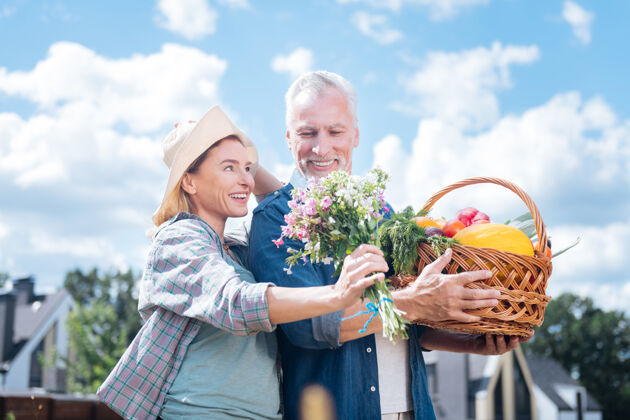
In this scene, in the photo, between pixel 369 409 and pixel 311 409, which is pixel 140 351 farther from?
pixel 369 409

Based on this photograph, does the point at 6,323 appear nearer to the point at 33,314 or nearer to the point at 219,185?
the point at 33,314

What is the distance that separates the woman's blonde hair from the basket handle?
1069 mm

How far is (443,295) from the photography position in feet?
7.79

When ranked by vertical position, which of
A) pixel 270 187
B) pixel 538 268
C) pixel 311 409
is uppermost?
pixel 270 187

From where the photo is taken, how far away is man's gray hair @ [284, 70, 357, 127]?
10.5ft

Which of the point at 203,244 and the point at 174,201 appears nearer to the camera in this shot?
the point at 203,244

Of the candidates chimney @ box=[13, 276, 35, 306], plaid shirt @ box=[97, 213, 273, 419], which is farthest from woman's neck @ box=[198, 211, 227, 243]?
Answer: chimney @ box=[13, 276, 35, 306]

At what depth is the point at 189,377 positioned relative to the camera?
8.23ft

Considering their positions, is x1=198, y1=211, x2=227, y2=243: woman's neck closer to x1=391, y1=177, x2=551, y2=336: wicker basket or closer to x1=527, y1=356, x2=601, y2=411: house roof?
x1=391, y1=177, x2=551, y2=336: wicker basket

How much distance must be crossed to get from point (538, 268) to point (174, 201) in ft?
5.30

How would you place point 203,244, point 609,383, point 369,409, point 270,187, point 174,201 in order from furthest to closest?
1. point 609,383
2. point 270,187
3. point 174,201
4. point 369,409
5. point 203,244

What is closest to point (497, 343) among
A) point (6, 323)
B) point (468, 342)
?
point (468, 342)

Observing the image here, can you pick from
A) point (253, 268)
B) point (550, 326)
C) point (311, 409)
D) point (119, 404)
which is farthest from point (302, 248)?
point (550, 326)

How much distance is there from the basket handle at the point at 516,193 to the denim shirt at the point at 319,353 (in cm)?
62
